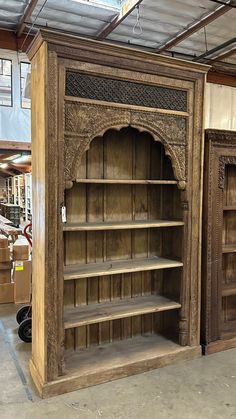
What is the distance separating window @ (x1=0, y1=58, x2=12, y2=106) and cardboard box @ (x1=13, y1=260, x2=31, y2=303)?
3.04m

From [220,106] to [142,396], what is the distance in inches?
212

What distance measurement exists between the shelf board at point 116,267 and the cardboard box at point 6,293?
1837 millimetres

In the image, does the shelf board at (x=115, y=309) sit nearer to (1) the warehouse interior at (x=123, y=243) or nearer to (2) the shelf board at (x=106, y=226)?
(1) the warehouse interior at (x=123, y=243)

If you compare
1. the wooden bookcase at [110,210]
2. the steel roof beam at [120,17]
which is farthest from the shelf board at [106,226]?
the steel roof beam at [120,17]

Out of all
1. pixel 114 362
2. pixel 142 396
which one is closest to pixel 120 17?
pixel 114 362

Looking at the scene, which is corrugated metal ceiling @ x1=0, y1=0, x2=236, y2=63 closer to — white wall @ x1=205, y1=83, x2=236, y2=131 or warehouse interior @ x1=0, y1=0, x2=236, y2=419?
warehouse interior @ x1=0, y1=0, x2=236, y2=419

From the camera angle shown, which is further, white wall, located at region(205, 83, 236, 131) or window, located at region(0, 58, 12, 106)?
white wall, located at region(205, 83, 236, 131)

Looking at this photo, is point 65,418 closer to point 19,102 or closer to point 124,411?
point 124,411

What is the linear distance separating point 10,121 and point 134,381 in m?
4.65

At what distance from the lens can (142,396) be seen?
226 cm

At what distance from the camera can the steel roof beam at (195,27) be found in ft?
12.9

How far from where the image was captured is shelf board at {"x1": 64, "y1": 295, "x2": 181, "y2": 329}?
8.04 feet

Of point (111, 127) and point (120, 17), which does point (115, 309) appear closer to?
point (111, 127)

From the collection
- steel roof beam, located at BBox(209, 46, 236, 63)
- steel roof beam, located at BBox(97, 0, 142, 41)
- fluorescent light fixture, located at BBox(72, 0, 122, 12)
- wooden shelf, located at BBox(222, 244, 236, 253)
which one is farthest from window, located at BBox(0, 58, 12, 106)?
wooden shelf, located at BBox(222, 244, 236, 253)
